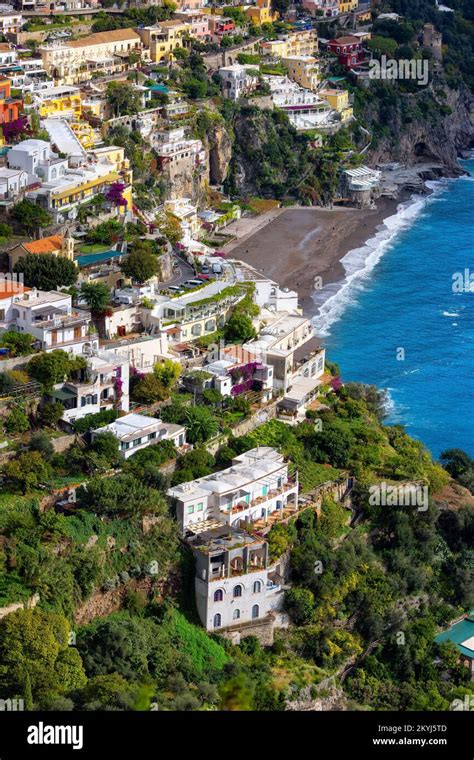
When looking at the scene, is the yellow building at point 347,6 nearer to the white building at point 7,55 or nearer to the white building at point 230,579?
the white building at point 7,55

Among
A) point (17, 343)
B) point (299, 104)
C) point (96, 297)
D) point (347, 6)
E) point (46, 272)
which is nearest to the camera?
point (17, 343)

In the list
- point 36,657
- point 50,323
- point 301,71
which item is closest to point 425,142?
point 301,71

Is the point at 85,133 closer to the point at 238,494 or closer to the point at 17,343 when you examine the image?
the point at 17,343

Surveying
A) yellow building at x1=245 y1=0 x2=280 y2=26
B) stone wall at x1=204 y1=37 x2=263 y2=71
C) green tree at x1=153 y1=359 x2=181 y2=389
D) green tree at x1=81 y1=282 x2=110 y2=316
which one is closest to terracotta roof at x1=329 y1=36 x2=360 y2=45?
yellow building at x1=245 y1=0 x2=280 y2=26

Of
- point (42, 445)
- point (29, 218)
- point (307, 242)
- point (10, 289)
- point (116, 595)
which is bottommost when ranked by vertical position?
point (116, 595)

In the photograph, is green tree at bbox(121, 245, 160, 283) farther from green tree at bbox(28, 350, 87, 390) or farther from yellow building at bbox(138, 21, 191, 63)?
yellow building at bbox(138, 21, 191, 63)
